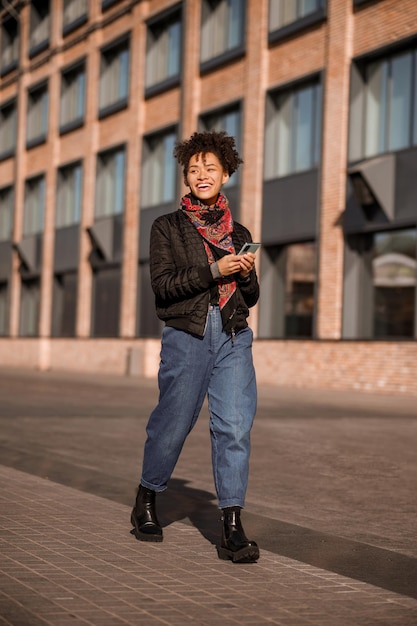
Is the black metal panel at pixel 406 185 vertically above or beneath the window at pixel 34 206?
beneath

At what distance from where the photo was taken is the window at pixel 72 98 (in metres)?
39.3

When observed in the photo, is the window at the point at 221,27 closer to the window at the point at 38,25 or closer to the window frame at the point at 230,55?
the window frame at the point at 230,55

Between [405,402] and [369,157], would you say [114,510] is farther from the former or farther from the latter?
[369,157]

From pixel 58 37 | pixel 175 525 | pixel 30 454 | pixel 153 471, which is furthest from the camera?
pixel 58 37

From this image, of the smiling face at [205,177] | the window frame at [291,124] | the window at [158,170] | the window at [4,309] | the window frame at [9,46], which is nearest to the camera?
the smiling face at [205,177]

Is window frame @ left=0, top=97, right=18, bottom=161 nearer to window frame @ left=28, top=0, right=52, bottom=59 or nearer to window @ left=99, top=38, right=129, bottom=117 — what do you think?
window frame @ left=28, top=0, right=52, bottom=59

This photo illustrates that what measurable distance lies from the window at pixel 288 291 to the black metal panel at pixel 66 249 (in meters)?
12.1

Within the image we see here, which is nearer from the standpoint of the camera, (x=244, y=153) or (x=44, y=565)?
(x=44, y=565)

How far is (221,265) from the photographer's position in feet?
18.1

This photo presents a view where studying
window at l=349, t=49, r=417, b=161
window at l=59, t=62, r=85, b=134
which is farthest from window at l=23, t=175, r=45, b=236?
window at l=349, t=49, r=417, b=161

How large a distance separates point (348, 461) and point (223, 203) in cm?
522

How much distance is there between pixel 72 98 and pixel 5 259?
25.4 ft

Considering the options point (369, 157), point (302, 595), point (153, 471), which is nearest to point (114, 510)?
point (153, 471)

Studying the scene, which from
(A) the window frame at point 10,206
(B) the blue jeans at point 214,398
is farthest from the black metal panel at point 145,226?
(B) the blue jeans at point 214,398
